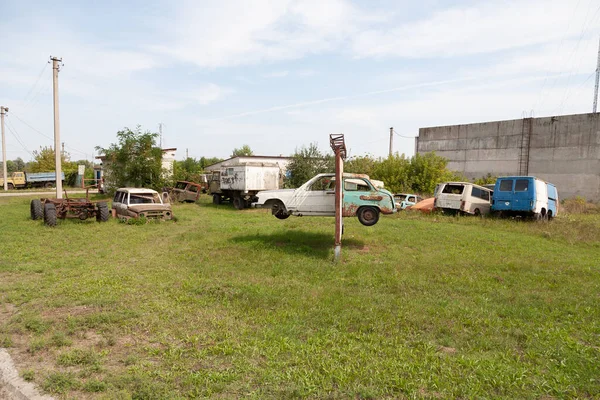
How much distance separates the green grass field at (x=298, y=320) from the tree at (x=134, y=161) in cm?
1647

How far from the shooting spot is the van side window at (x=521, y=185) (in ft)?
52.9

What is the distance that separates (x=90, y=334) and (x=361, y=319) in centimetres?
355

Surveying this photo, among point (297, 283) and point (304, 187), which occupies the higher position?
point (304, 187)

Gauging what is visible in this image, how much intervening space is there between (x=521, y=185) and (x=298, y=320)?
14561mm

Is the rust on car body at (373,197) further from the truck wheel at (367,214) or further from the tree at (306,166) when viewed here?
the tree at (306,166)

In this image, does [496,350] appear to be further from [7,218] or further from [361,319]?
[7,218]

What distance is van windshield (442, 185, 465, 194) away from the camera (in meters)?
17.6

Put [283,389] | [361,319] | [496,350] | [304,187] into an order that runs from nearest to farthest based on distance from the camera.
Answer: [283,389] → [496,350] → [361,319] → [304,187]

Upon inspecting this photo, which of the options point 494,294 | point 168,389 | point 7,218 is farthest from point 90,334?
point 7,218

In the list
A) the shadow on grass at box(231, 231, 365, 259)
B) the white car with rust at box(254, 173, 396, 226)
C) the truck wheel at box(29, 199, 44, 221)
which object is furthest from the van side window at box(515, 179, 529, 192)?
the truck wheel at box(29, 199, 44, 221)

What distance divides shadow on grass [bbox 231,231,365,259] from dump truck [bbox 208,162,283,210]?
10.5 meters

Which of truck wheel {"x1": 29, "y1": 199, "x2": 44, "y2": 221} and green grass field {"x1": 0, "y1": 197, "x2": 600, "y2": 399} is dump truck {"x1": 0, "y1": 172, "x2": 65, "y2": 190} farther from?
green grass field {"x1": 0, "y1": 197, "x2": 600, "y2": 399}

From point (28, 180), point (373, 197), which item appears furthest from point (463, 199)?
point (28, 180)

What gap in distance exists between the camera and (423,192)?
89.0 ft
